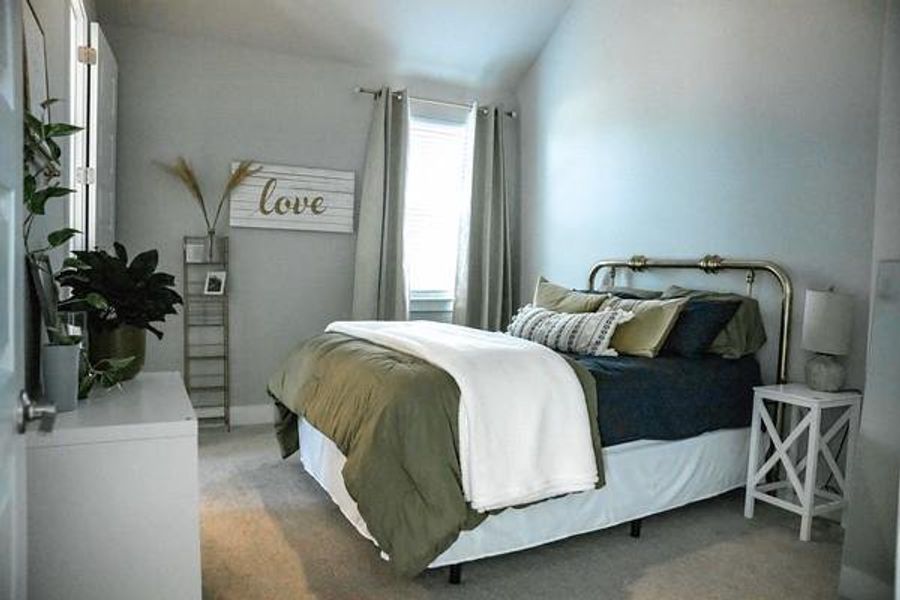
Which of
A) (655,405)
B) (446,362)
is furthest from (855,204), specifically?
(446,362)

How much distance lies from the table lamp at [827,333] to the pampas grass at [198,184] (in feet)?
11.1

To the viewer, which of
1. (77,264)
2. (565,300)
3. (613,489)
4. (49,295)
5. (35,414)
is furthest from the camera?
(565,300)

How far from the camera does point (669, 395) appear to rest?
2.66 m

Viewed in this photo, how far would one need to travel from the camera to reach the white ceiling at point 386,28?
391 centimetres

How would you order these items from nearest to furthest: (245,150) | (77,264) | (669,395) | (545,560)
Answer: (77,264) → (545,560) → (669,395) → (245,150)

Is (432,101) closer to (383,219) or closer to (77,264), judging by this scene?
(383,219)

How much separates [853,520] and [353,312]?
3.21 meters

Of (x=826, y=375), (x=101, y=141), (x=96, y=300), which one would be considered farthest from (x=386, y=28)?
(x=826, y=375)

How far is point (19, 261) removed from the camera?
1.03 metres

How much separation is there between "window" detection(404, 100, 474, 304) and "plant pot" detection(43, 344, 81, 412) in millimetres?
3325

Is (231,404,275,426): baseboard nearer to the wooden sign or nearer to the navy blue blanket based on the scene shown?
the wooden sign

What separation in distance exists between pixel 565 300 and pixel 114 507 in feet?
8.60

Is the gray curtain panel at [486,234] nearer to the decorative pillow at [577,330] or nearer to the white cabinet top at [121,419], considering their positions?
the decorative pillow at [577,330]

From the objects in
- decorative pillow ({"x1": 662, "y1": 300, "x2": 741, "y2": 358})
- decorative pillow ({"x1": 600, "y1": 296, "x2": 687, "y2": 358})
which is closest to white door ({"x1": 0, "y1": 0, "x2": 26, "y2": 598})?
decorative pillow ({"x1": 600, "y1": 296, "x2": 687, "y2": 358})
